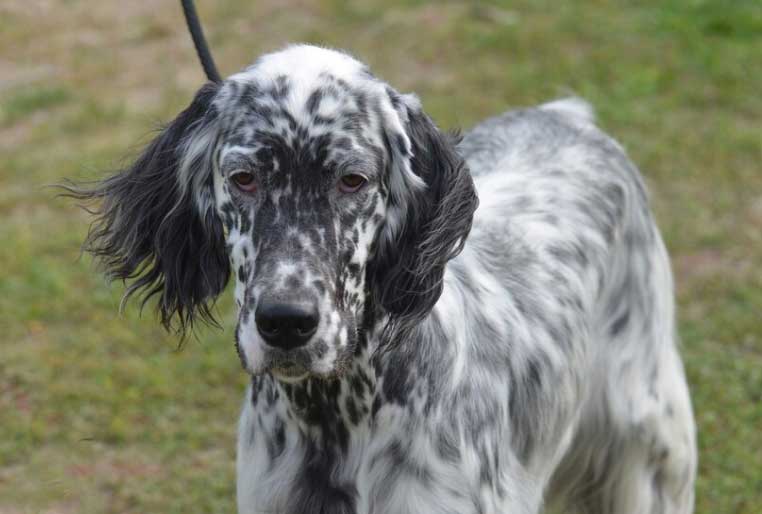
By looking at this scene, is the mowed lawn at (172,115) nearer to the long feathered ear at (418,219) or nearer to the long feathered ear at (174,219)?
the long feathered ear at (174,219)

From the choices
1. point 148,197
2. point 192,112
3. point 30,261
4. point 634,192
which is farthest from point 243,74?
point 30,261

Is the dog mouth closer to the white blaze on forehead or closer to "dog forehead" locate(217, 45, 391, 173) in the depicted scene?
"dog forehead" locate(217, 45, 391, 173)

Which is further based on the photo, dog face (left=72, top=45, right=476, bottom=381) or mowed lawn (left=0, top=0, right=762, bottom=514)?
mowed lawn (left=0, top=0, right=762, bottom=514)

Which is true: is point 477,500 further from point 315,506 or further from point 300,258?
point 300,258

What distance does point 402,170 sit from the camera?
10.8ft

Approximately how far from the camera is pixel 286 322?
2943 millimetres

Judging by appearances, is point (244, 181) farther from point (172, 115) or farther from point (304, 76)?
point (172, 115)

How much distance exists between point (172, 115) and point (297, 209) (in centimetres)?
587

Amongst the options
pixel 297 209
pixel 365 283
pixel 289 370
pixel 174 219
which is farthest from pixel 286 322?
pixel 174 219

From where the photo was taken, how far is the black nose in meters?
2.92

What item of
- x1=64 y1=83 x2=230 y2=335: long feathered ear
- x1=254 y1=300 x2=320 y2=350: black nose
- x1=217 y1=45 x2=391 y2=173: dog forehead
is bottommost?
x1=254 y1=300 x2=320 y2=350: black nose

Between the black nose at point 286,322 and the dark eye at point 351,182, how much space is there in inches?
13.9

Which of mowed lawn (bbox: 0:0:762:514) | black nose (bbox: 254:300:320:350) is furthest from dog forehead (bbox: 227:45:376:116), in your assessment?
mowed lawn (bbox: 0:0:762:514)

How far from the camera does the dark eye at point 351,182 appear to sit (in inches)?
124
